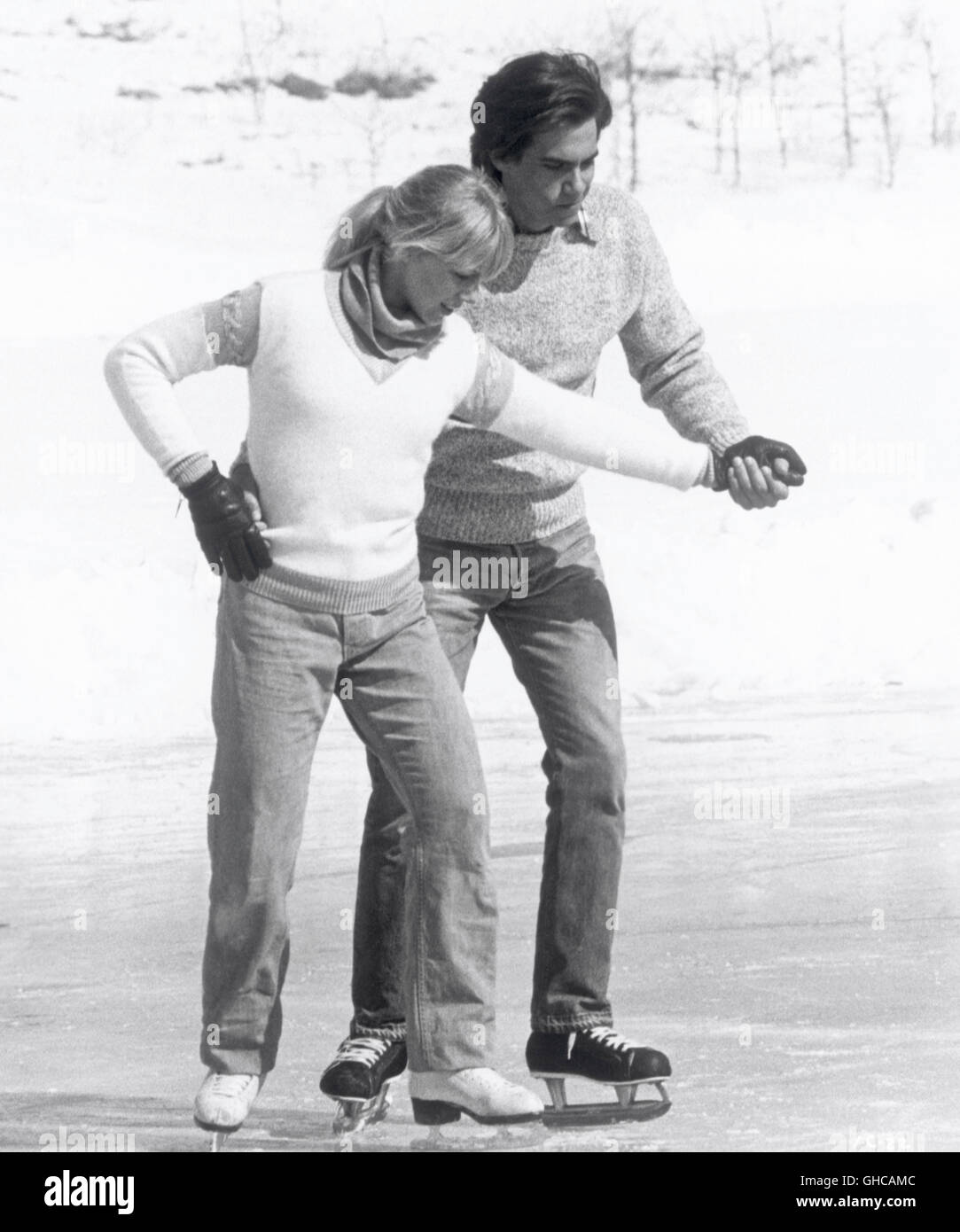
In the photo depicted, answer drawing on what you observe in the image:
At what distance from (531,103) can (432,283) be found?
351 mm

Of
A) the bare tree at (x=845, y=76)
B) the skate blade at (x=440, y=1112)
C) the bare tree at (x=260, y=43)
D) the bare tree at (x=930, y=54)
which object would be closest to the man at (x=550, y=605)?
the skate blade at (x=440, y=1112)

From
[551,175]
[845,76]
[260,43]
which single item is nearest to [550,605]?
[551,175]

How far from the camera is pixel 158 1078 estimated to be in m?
3.38

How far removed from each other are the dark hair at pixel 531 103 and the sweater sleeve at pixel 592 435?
0.31 metres

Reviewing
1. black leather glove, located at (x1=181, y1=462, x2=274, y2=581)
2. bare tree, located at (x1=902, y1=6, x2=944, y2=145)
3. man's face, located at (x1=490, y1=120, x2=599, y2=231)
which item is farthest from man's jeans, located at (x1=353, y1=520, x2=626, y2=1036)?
bare tree, located at (x1=902, y1=6, x2=944, y2=145)

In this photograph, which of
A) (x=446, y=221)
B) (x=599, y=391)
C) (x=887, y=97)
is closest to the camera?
(x=446, y=221)

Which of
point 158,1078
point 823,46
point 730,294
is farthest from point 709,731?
point 158,1078

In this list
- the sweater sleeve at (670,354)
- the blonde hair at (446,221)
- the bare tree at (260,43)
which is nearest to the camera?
the blonde hair at (446,221)

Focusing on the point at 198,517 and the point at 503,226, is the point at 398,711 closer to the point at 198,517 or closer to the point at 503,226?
the point at 198,517

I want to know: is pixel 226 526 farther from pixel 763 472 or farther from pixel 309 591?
pixel 763 472

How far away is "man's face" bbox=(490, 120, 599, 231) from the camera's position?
2.97m

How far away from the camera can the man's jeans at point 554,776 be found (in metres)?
3.07

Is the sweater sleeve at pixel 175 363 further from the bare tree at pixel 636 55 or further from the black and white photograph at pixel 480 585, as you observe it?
the bare tree at pixel 636 55

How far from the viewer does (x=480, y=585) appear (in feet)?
10.1
